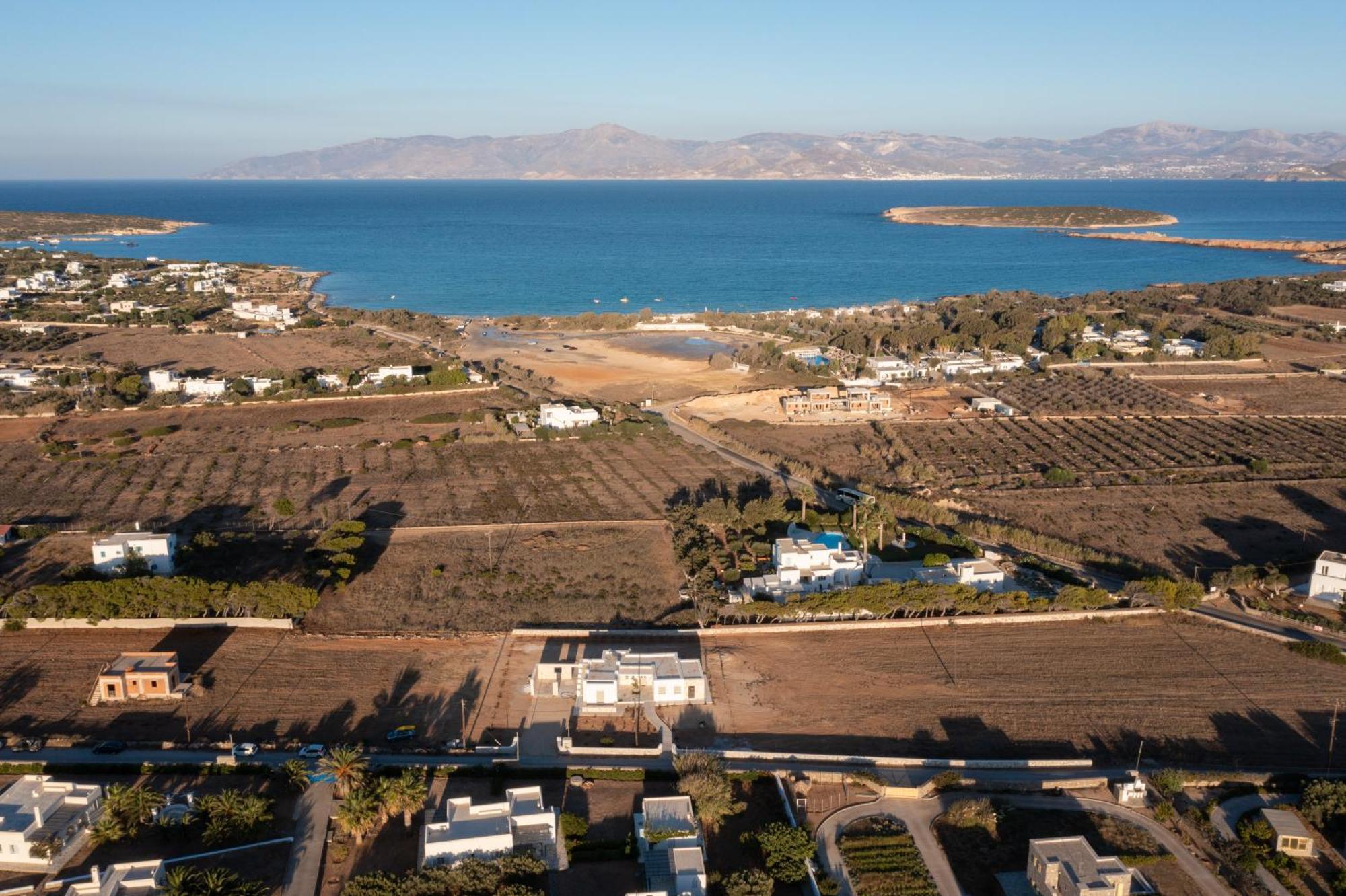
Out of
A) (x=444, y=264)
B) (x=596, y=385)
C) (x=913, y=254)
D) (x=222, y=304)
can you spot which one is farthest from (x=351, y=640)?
(x=913, y=254)

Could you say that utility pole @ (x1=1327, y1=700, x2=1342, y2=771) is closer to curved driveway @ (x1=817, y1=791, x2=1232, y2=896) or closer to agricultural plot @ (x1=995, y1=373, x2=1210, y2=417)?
curved driveway @ (x1=817, y1=791, x2=1232, y2=896)

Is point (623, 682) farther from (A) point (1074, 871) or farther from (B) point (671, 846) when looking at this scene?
(A) point (1074, 871)

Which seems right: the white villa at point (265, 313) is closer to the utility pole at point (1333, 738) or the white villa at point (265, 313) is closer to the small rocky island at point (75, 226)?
the utility pole at point (1333, 738)

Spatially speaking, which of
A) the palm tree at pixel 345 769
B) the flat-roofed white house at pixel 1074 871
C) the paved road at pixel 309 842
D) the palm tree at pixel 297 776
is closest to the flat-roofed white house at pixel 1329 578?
the flat-roofed white house at pixel 1074 871

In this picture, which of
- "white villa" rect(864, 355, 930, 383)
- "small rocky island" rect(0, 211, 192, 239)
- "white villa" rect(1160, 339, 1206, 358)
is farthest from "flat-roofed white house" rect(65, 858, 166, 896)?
"small rocky island" rect(0, 211, 192, 239)

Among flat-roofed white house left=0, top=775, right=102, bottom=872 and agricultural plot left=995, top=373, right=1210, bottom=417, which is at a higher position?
flat-roofed white house left=0, top=775, right=102, bottom=872

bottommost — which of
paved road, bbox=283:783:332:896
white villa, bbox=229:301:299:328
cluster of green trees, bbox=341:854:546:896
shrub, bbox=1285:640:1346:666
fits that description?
shrub, bbox=1285:640:1346:666
